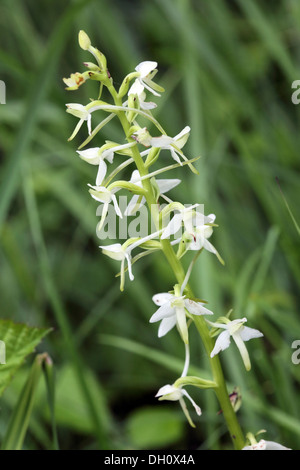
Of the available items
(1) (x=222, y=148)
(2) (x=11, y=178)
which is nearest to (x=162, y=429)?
(2) (x=11, y=178)

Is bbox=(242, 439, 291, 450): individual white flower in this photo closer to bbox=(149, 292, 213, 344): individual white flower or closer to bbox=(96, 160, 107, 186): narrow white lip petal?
bbox=(149, 292, 213, 344): individual white flower

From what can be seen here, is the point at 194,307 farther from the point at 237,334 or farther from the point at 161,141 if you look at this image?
the point at 161,141

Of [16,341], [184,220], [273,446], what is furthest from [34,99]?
[273,446]

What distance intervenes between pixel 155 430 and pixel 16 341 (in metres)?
0.68

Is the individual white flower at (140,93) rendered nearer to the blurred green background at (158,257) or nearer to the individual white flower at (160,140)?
the individual white flower at (160,140)

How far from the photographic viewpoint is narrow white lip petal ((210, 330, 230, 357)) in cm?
55

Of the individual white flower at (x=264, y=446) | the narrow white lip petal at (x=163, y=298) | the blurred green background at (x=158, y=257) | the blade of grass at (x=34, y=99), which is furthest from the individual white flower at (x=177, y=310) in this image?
the blade of grass at (x=34, y=99)

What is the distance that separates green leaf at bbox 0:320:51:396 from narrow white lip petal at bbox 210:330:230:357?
266 millimetres

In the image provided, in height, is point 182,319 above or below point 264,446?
above

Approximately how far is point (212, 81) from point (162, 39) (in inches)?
21.8

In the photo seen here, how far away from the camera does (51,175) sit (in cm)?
176

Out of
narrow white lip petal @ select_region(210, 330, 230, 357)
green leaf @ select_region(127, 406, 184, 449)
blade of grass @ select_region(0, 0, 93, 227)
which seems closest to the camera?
narrow white lip petal @ select_region(210, 330, 230, 357)

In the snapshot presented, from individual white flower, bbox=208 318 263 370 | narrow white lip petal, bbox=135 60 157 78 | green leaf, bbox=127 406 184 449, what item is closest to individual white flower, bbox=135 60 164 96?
narrow white lip petal, bbox=135 60 157 78

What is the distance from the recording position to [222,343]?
0.56 m
